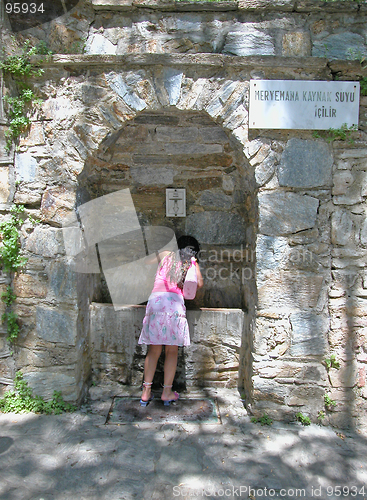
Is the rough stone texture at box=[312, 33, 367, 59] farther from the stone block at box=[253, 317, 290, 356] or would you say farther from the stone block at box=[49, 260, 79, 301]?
the stone block at box=[49, 260, 79, 301]

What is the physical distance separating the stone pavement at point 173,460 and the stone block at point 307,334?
20.5 inches

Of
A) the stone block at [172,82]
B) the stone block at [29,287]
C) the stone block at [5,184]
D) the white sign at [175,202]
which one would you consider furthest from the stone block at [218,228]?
the stone block at [5,184]

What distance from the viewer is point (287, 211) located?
248 centimetres

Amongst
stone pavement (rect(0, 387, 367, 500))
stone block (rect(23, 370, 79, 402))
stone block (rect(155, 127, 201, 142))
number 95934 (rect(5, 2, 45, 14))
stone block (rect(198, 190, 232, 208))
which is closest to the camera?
stone pavement (rect(0, 387, 367, 500))

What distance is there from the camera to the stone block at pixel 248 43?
2.47 m

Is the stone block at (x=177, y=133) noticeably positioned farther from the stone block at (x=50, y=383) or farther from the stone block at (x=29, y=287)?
the stone block at (x=50, y=383)

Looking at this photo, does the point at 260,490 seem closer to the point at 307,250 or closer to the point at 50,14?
the point at 307,250

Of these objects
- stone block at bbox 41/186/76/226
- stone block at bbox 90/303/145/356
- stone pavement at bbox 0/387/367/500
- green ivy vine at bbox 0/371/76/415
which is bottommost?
stone pavement at bbox 0/387/367/500

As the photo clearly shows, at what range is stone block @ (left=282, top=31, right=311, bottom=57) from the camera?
8.07ft

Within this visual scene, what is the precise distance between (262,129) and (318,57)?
0.57 meters

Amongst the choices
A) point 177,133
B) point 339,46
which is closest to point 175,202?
point 177,133

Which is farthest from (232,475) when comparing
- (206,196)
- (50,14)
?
(50,14)

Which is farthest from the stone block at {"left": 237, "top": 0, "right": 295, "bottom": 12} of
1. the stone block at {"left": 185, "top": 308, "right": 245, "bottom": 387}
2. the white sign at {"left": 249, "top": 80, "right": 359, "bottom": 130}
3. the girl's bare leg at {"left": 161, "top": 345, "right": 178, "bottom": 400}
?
the girl's bare leg at {"left": 161, "top": 345, "right": 178, "bottom": 400}

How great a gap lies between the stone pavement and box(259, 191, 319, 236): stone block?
1.37 metres
